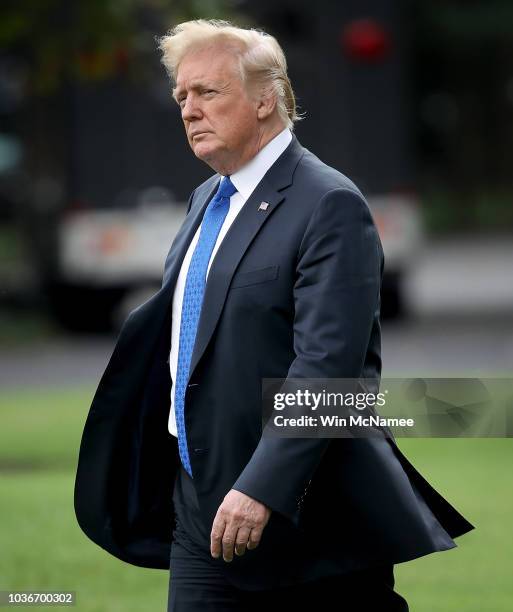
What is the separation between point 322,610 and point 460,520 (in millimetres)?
389

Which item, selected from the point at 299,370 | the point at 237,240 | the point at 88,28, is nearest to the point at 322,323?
the point at 299,370

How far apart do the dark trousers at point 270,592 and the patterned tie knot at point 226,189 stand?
0.69m

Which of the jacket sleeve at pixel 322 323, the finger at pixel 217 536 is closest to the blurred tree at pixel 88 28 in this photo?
the jacket sleeve at pixel 322 323

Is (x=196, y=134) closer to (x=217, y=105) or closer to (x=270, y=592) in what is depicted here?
(x=217, y=105)

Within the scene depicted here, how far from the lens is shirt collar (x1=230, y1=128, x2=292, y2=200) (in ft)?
11.8

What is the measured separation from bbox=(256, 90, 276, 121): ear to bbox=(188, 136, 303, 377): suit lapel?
115mm

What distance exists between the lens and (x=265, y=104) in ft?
11.8

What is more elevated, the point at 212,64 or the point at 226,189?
the point at 212,64

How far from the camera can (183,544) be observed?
3668 millimetres

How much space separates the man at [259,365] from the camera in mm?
3303

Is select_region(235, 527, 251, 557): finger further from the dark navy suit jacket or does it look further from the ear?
the ear

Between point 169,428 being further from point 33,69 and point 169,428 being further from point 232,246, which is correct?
point 33,69

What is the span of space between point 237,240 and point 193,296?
0.20m

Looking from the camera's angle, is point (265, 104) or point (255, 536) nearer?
point (255, 536)
